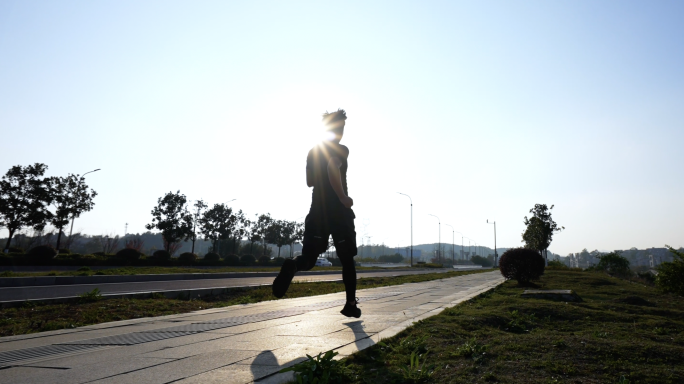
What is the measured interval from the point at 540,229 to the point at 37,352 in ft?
153

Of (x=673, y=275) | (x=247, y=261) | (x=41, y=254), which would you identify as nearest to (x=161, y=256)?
(x=41, y=254)

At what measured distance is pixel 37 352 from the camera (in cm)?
355

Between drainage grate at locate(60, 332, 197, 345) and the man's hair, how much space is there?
248 cm

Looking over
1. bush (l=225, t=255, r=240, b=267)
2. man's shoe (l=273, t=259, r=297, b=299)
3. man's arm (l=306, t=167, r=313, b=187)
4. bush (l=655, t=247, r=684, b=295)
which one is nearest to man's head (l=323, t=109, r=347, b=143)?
man's arm (l=306, t=167, r=313, b=187)

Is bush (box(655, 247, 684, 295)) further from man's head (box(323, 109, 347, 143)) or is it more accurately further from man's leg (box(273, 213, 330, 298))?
man's leg (box(273, 213, 330, 298))

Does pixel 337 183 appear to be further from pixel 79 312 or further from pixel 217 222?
pixel 217 222

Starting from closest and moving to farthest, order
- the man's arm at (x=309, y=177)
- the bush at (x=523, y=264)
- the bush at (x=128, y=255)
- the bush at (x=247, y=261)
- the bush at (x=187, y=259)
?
the man's arm at (x=309, y=177) → the bush at (x=523, y=264) → the bush at (x=128, y=255) → the bush at (x=187, y=259) → the bush at (x=247, y=261)

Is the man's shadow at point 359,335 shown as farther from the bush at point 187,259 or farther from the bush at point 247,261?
the bush at point 247,261

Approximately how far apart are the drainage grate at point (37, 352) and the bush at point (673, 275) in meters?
16.3

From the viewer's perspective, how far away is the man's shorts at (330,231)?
14.5ft

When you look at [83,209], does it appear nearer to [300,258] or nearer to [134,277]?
[134,277]

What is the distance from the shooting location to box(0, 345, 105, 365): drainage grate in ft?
10.9

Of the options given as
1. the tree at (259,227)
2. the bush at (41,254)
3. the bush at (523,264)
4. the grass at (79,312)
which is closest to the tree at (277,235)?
the tree at (259,227)

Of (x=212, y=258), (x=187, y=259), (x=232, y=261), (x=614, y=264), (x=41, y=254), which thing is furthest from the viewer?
(x=614, y=264)
